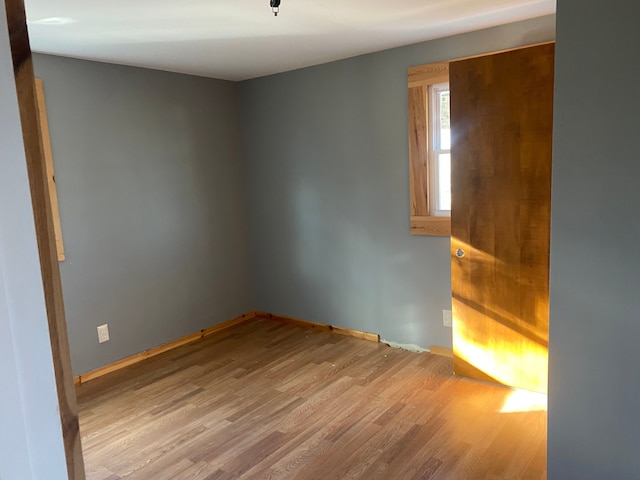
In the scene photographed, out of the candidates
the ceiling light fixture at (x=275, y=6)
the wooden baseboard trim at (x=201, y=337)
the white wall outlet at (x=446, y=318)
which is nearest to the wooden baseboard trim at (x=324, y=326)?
the wooden baseboard trim at (x=201, y=337)

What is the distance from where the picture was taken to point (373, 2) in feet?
7.97

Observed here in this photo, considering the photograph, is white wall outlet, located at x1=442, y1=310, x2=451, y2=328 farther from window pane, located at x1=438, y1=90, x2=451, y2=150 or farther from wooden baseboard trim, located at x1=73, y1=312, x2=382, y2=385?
window pane, located at x1=438, y1=90, x2=451, y2=150

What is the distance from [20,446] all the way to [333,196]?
3.49 metres

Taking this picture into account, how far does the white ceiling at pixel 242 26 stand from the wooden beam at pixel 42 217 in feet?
6.60

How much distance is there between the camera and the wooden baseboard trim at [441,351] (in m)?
3.46

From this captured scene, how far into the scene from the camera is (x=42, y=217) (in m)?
0.58

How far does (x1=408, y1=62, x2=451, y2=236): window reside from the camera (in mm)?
3281

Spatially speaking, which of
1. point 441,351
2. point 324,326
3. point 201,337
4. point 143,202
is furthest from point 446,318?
point 143,202

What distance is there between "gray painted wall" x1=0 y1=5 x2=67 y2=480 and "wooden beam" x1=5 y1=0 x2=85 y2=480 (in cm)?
4

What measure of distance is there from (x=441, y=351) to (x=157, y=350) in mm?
2292

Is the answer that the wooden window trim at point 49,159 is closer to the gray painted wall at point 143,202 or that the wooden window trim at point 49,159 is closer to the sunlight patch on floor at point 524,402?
the gray painted wall at point 143,202

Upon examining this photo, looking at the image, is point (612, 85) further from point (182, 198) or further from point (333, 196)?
point (182, 198)

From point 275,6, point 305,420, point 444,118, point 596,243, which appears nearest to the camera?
point 596,243

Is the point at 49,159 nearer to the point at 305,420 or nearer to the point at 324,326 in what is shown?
the point at 305,420
